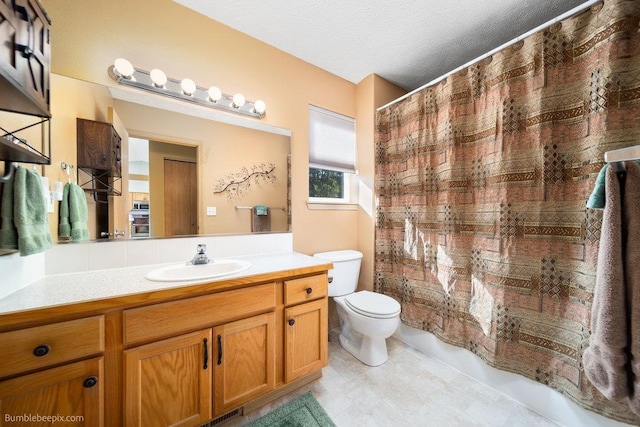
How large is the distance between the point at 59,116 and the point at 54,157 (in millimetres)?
219

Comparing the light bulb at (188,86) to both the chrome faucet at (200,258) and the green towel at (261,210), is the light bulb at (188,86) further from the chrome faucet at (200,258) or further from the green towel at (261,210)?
the chrome faucet at (200,258)

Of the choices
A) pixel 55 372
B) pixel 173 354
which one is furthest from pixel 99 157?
pixel 173 354

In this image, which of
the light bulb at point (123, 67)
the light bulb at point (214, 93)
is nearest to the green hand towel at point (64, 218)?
the light bulb at point (123, 67)

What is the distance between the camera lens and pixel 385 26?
160cm

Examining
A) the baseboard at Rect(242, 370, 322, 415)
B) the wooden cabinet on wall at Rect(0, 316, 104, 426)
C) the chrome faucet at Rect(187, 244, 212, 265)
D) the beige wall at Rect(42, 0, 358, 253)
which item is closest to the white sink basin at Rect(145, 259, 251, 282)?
the chrome faucet at Rect(187, 244, 212, 265)

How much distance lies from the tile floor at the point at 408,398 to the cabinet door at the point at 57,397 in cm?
66

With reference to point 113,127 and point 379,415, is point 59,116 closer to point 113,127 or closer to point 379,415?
point 113,127

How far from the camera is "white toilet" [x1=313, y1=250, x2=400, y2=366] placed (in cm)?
158

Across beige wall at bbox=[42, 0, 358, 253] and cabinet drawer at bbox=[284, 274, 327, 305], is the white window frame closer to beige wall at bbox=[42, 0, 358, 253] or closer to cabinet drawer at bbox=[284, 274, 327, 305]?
beige wall at bbox=[42, 0, 358, 253]

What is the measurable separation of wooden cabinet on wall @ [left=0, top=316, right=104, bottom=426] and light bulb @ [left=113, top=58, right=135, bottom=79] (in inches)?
51.8

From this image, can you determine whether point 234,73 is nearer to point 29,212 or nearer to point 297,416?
point 29,212

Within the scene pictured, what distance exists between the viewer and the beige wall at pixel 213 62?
123 centimetres

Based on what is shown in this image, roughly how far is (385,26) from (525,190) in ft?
4.70

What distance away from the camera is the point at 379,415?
4.17 ft
